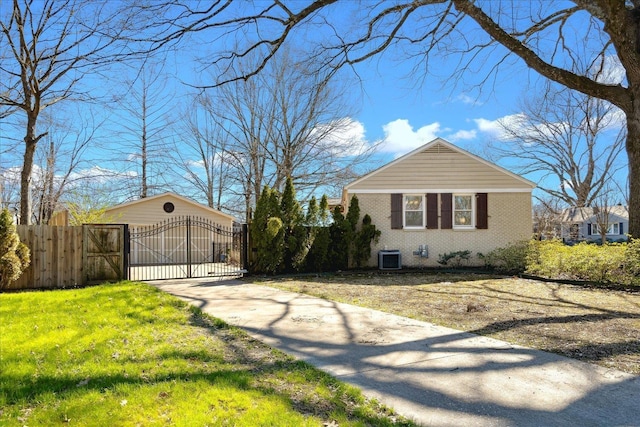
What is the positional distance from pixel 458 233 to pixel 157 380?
13.6 metres

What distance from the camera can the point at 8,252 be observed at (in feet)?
30.4

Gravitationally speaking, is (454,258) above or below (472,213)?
below

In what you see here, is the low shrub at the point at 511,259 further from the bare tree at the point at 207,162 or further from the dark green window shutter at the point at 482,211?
the bare tree at the point at 207,162

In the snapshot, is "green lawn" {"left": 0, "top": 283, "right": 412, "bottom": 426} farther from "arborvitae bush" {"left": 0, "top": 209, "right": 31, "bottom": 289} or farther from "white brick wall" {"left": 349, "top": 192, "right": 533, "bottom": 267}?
"white brick wall" {"left": 349, "top": 192, "right": 533, "bottom": 267}

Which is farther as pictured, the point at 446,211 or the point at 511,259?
the point at 446,211

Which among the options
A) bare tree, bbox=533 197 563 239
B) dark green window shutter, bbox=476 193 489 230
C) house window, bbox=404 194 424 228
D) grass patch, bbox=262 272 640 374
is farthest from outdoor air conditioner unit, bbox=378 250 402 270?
bare tree, bbox=533 197 563 239

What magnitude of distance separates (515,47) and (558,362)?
8408 millimetres

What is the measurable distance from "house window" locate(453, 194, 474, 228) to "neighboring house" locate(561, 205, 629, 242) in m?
12.1

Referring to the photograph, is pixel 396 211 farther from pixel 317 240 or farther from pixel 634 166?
pixel 634 166

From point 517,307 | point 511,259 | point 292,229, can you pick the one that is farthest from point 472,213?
point 517,307

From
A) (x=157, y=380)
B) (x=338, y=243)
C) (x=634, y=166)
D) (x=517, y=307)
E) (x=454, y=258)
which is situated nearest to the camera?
(x=157, y=380)

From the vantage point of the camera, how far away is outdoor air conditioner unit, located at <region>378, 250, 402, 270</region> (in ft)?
47.5

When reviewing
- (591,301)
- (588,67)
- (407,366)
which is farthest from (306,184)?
(407,366)

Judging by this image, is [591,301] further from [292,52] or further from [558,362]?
[292,52]
